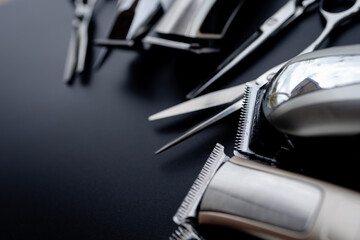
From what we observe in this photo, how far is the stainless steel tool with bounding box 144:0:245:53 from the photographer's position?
347mm

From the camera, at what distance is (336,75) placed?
0.68ft

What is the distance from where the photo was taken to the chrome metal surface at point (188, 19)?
345 mm

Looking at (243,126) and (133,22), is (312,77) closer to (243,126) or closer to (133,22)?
(243,126)

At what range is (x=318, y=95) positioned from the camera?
0.67 ft

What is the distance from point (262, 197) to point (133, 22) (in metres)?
0.28

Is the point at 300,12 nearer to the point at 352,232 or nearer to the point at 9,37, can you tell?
the point at 352,232

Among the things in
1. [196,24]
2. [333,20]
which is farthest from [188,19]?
[333,20]

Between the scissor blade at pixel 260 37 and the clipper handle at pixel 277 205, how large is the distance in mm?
134

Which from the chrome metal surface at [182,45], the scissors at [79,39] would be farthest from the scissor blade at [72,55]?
the chrome metal surface at [182,45]

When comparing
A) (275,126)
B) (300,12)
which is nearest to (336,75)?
(275,126)

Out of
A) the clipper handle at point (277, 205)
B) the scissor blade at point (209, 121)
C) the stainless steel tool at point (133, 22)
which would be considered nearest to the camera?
the clipper handle at point (277, 205)

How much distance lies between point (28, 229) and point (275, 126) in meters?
0.26

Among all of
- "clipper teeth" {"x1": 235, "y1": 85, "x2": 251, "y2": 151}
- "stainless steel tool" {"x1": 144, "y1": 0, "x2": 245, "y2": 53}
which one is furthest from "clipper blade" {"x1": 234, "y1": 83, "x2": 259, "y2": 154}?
"stainless steel tool" {"x1": 144, "y1": 0, "x2": 245, "y2": 53}

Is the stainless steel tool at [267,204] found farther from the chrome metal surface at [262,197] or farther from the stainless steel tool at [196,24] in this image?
the stainless steel tool at [196,24]
